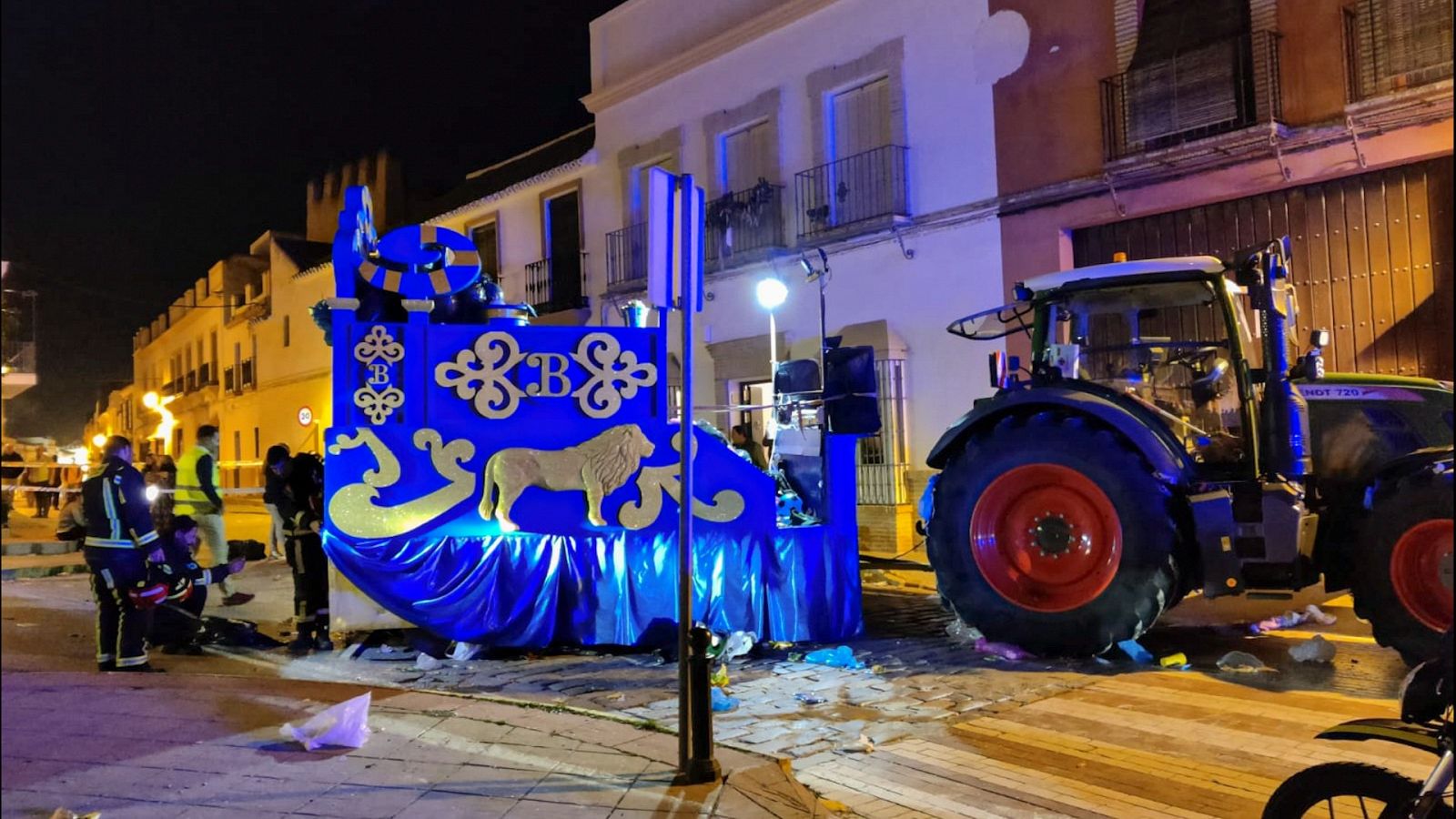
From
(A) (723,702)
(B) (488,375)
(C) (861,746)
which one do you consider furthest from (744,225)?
(C) (861,746)

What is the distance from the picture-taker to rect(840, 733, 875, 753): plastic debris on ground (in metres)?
5.03

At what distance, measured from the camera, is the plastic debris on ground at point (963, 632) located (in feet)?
24.8

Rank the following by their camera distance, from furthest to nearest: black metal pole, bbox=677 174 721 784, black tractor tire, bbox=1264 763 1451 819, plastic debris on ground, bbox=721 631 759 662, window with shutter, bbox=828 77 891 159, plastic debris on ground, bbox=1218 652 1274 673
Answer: window with shutter, bbox=828 77 891 159, plastic debris on ground, bbox=721 631 759 662, plastic debris on ground, bbox=1218 652 1274 673, black metal pole, bbox=677 174 721 784, black tractor tire, bbox=1264 763 1451 819

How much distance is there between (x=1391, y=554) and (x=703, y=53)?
13693 mm

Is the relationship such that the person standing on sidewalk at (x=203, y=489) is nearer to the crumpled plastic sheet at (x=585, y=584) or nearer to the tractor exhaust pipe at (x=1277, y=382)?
the crumpled plastic sheet at (x=585, y=584)

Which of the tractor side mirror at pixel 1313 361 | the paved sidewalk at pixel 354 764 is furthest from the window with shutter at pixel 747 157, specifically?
the paved sidewalk at pixel 354 764

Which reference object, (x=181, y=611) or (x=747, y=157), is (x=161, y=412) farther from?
(x=181, y=611)

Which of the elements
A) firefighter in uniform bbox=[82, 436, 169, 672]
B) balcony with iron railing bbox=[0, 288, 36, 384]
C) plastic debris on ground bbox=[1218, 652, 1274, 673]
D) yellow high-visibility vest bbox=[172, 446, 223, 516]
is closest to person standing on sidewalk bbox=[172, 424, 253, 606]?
yellow high-visibility vest bbox=[172, 446, 223, 516]

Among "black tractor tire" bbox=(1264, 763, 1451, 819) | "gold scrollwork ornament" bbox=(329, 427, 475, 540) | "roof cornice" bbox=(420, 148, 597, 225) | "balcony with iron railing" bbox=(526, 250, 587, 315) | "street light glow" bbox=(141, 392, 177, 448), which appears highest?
"roof cornice" bbox=(420, 148, 597, 225)

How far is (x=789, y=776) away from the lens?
15.0 ft

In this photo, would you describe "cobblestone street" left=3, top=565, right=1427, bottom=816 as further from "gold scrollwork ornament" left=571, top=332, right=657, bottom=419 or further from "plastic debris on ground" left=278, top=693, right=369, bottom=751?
"gold scrollwork ornament" left=571, top=332, right=657, bottom=419

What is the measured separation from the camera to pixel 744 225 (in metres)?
16.5

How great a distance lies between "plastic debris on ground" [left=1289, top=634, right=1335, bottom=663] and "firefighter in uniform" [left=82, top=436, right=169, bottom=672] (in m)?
7.41

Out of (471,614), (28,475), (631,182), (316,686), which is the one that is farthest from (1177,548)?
(28,475)
